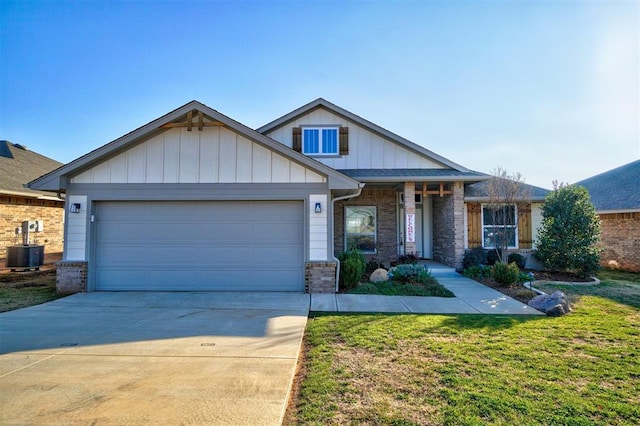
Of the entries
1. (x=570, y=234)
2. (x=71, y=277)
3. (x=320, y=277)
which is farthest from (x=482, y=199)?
(x=71, y=277)

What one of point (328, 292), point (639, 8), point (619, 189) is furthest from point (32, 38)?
point (619, 189)

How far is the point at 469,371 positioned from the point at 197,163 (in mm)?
7169

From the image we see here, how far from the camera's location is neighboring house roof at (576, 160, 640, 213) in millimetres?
12594

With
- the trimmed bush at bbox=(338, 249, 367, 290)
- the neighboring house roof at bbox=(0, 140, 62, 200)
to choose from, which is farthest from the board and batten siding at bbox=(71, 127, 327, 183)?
the neighboring house roof at bbox=(0, 140, 62, 200)

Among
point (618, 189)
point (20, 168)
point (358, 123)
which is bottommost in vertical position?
point (618, 189)

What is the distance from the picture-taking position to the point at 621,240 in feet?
41.5

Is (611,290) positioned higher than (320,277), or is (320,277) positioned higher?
(320,277)

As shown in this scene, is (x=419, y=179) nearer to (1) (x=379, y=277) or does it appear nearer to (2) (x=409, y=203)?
(2) (x=409, y=203)

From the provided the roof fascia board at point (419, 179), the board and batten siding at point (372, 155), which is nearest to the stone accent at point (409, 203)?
the roof fascia board at point (419, 179)

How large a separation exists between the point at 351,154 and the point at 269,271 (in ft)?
19.5

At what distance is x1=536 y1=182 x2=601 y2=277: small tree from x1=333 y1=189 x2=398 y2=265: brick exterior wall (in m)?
4.98

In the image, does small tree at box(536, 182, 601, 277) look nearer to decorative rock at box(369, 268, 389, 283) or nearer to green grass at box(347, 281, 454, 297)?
green grass at box(347, 281, 454, 297)

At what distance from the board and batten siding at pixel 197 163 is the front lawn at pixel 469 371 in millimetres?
3920

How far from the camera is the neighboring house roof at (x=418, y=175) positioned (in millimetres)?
11062
